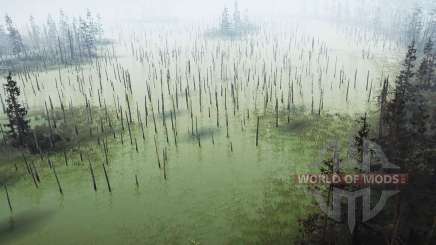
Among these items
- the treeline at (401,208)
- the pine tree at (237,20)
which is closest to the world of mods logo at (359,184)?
the treeline at (401,208)

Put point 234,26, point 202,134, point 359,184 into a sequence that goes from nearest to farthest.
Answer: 1. point 359,184
2. point 202,134
3. point 234,26

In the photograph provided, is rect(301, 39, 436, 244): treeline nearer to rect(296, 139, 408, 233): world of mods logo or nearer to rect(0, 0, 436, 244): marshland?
rect(0, 0, 436, 244): marshland

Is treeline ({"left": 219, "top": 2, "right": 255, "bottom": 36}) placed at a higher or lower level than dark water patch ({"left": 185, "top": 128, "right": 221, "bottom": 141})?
higher

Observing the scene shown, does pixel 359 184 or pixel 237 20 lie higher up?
pixel 237 20

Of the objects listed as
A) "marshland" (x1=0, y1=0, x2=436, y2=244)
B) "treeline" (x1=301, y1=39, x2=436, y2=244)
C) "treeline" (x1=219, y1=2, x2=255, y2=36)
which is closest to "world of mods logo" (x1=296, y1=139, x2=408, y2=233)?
"treeline" (x1=301, y1=39, x2=436, y2=244)

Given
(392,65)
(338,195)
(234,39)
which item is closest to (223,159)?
(338,195)

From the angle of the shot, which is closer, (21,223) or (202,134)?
(21,223)

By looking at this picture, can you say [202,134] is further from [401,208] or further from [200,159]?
[401,208]

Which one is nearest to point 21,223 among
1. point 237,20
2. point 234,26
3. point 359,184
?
point 359,184

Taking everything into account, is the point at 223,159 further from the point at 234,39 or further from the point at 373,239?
the point at 234,39

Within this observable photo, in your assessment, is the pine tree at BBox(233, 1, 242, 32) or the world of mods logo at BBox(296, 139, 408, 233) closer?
the world of mods logo at BBox(296, 139, 408, 233)

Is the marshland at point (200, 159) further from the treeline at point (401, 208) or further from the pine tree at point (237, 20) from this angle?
the pine tree at point (237, 20)

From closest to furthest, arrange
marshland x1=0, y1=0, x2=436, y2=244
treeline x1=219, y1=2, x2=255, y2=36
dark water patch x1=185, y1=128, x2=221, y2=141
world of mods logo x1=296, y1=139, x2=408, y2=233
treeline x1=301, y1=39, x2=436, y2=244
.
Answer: treeline x1=301, y1=39, x2=436, y2=244 < world of mods logo x1=296, y1=139, x2=408, y2=233 < marshland x1=0, y1=0, x2=436, y2=244 < dark water patch x1=185, y1=128, x2=221, y2=141 < treeline x1=219, y1=2, x2=255, y2=36

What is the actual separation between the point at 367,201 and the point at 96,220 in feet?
91.2
